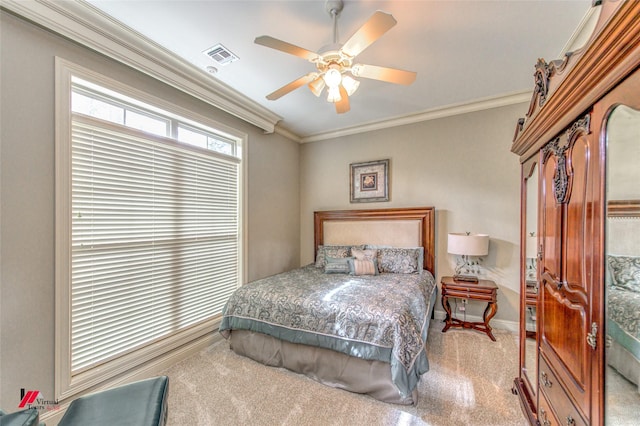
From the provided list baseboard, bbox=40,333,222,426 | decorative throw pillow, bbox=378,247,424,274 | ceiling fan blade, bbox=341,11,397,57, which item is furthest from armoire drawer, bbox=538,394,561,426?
baseboard, bbox=40,333,222,426

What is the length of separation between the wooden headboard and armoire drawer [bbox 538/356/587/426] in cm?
198

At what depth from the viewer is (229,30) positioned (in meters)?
1.93

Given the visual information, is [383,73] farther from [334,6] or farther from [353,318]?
[353,318]

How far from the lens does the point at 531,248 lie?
1641 millimetres

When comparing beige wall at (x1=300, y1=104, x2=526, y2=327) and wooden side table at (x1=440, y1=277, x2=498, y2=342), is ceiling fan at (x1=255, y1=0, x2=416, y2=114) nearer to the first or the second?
beige wall at (x1=300, y1=104, x2=526, y2=327)

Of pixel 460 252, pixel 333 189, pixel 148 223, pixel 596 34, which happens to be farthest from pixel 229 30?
pixel 460 252

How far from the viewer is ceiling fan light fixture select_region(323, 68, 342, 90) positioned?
1701mm

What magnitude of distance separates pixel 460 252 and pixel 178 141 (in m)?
3.32

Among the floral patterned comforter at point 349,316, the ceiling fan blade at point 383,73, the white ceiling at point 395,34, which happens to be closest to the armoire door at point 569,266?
the floral patterned comforter at point 349,316

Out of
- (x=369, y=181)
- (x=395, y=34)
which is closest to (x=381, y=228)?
(x=369, y=181)

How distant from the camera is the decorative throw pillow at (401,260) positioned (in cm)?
321

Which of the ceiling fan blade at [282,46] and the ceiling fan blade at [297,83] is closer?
the ceiling fan blade at [282,46]

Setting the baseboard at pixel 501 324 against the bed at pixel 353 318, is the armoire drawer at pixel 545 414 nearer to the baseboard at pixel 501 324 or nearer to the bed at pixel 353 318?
the bed at pixel 353 318

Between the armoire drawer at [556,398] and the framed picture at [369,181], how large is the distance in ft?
8.66
